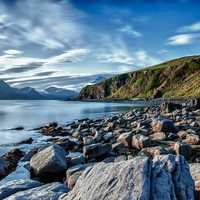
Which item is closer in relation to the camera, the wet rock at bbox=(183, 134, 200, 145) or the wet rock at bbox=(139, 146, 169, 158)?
the wet rock at bbox=(139, 146, 169, 158)

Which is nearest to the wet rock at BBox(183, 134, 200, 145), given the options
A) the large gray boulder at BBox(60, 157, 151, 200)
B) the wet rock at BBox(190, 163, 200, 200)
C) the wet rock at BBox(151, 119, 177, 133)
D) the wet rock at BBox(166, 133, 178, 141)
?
the wet rock at BBox(166, 133, 178, 141)

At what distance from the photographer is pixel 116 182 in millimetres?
8477

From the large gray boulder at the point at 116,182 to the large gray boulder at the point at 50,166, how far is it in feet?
22.8

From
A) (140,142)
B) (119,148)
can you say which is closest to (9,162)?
(119,148)

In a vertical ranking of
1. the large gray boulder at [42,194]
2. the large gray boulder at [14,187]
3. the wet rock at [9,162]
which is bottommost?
the wet rock at [9,162]

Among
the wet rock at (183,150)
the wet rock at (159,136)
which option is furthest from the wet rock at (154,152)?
the wet rock at (159,136)

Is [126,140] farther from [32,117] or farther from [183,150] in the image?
[32,117]

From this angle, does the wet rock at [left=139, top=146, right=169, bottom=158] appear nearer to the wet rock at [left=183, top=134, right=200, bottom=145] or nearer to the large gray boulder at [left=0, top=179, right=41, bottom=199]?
the wet rock at [left=183, top=134, right=200, bottom=145]

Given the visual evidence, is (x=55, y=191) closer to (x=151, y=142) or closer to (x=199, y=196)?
(x=199, y=196)

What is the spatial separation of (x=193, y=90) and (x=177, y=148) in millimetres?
180524

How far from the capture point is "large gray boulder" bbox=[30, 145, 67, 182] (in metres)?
16.3

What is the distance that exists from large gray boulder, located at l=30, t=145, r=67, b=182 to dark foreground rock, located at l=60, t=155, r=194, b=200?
680 cm

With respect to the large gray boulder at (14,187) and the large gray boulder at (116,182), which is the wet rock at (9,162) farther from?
the large gray boulder at (116,182)

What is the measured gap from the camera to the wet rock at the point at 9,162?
1825cm
